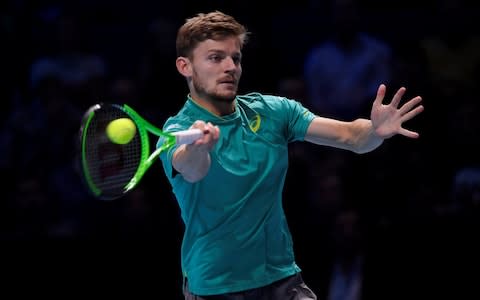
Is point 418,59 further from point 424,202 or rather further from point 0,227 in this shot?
point 0,227

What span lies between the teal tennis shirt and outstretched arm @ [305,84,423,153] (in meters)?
0.26

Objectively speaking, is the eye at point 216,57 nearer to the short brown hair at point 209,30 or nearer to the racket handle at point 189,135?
the short brown hair at point 209,30

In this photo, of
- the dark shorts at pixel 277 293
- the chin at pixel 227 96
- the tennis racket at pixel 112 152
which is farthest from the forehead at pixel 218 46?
the dark shorts at pixel 277 293

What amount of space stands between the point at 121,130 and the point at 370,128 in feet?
4.18

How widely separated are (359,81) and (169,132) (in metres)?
4.14

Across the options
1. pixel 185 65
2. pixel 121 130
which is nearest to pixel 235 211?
pixel 121 130

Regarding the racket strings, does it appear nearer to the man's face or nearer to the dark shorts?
the man's face

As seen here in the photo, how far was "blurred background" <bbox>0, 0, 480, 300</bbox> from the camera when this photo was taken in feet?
22.5

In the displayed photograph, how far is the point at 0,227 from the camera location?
7.93m

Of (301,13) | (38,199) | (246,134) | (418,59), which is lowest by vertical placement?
(38,199)

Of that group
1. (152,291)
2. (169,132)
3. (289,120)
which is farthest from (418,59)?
(169,132)

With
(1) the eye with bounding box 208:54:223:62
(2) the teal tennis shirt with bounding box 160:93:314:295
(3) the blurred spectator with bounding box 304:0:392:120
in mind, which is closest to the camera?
(2) the teal tennis shirt with bounding box 160:93:314:295

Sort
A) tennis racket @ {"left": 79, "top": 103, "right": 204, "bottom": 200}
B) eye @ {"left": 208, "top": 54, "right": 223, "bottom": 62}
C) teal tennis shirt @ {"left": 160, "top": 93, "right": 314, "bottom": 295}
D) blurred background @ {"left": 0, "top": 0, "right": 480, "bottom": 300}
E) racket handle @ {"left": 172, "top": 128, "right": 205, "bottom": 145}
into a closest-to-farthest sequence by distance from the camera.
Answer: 1. racket handle @ {"left": 172, "top": 128, "right": 205, "bottom": 145}
2. tennis racket @ {"left": 79, "top": 103, "right": 204, "bottom": 200}
3. teal tennis shirt @ {"left": 160, "top": 93, "right": 314, "bottom": 295}
4. eye @ {"left": 208, "top": 54, "right": 223, "bottom": 62}
5. blurred background @ {"left": 0, "top": 0, "right": 480, "bottom": 300}

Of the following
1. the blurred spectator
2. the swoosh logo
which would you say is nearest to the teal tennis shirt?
the swoosh logo
